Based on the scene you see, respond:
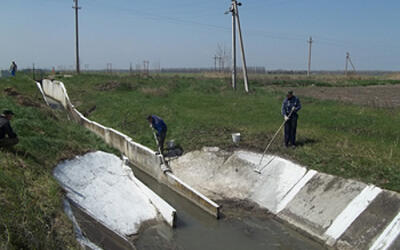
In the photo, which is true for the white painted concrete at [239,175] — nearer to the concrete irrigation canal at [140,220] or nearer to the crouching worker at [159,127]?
the concrete irrigation canal at [140,220]

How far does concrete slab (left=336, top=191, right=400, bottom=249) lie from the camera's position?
7.41m

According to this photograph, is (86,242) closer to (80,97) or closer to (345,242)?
(345,242)

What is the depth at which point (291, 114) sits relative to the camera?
1133 centimetres

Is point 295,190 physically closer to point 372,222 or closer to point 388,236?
point 372,222

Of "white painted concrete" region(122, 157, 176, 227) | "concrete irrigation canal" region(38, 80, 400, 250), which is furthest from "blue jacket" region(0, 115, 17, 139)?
"white painted concrete" region(122, 157, 176, 227)

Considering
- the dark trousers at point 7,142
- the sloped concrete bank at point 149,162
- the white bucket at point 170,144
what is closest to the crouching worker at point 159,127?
the white bucket at point 170,144

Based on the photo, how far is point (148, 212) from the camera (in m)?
9.58

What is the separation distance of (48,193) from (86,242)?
152 centimetres

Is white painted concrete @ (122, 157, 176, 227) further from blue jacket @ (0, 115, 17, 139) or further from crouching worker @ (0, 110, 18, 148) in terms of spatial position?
blue jacket @ (0, 115, 17, 139)

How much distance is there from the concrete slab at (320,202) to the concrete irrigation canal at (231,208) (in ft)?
0.08

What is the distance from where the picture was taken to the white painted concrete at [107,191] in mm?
8672

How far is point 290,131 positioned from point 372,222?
14.9 ft

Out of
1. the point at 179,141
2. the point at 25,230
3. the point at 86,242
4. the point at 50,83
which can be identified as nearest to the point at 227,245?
the point at 86,242

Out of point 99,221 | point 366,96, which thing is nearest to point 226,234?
point 99,221
